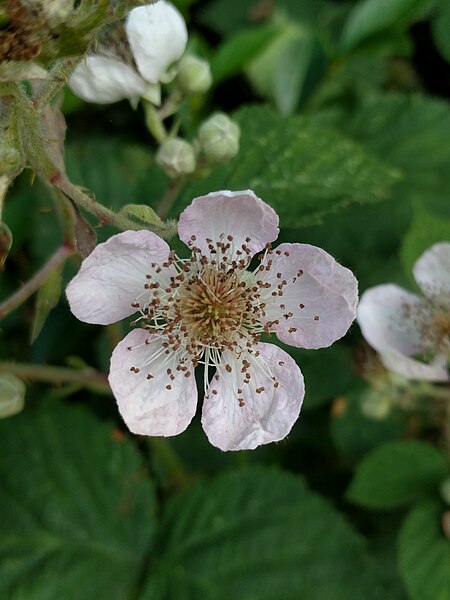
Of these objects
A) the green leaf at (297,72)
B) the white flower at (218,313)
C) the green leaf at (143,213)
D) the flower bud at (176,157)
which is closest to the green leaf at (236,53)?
the green leaf at (297,72)

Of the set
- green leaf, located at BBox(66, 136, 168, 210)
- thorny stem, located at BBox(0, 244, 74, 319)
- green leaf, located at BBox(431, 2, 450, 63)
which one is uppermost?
thorny stem, located at BBox(0, 244, 74, 319)

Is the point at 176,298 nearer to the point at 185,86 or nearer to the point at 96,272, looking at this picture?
the point at 96,272

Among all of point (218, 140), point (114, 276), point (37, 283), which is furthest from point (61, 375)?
point (218, 140)

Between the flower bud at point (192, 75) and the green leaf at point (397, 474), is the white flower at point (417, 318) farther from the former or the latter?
the flower bud at point (192, 75)

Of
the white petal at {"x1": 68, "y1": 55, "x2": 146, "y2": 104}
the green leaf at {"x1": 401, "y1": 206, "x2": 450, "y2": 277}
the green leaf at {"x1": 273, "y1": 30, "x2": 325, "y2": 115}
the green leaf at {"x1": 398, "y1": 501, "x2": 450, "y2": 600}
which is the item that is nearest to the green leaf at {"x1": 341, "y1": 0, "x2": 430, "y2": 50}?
the green leaf at {"x1": 273, "y1": 30, "x2": 325, "y2": 115}

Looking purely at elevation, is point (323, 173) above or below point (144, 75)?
below

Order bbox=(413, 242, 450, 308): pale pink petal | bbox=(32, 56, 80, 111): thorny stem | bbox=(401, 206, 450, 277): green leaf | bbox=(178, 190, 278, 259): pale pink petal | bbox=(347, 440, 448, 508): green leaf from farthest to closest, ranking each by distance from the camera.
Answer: bbox=(347, 440, 448, 508): green leaf, bbox=(401, 206, 450, 277): green leaf, bbox=(413, 242, 450, 308): pale pink petal, bbox=(178, 190, 278, 259): pale pink petal, bbox=(32, 56, 80, 111): thorny stem

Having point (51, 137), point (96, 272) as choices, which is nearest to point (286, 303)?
point (96, 272)

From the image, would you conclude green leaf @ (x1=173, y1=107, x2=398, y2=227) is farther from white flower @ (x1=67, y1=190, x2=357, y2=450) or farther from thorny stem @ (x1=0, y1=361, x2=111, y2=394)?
thorny stem @ (x1=0, y1=361, x2=111, y2=394)

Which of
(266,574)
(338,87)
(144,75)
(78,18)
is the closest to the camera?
(78,18)
